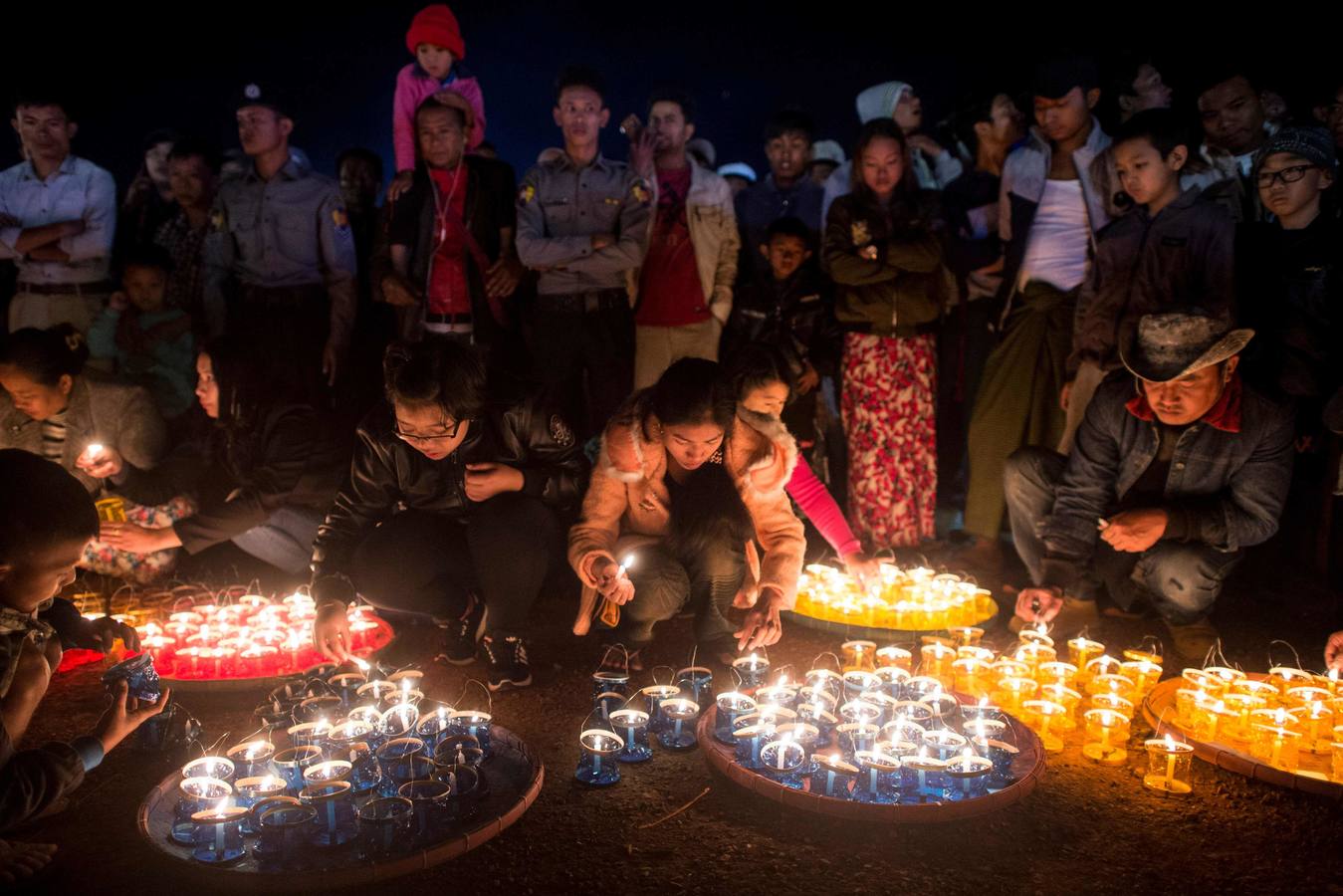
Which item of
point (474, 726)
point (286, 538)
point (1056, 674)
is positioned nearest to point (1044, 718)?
point (1056, 674)

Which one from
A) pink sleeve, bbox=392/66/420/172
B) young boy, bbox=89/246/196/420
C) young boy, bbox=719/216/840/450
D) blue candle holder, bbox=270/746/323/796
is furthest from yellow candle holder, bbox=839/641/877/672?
young boy, bbox=89/246/196/420

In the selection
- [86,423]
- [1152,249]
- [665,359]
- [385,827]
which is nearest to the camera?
[385,827]

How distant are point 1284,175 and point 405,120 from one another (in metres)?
4.80

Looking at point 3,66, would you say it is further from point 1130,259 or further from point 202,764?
point 1130,259

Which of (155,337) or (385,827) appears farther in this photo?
(155,337)

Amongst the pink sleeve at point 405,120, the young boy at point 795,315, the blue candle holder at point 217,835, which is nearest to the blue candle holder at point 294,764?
the blue candle holder at point 217,835

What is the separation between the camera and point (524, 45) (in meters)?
10.2

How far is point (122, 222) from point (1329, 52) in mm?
8118

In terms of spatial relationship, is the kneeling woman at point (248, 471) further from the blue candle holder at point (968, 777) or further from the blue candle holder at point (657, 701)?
the blue candle holder at point (968, 777)

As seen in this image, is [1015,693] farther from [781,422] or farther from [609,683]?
[609,683]

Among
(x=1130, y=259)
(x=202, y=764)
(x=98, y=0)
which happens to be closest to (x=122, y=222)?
(x=98, y=0)

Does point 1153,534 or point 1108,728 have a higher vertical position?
point 1153,534

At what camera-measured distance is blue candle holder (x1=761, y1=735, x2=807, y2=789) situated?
315 centimetres

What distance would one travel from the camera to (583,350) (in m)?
5.89
